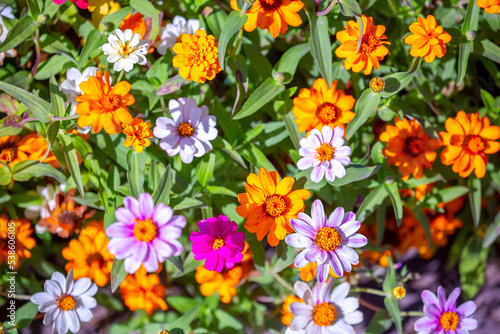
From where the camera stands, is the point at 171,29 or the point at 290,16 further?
the point at 171,29

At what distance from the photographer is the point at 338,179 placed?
1178 millimetres

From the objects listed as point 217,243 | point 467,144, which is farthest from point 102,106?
point 467,144

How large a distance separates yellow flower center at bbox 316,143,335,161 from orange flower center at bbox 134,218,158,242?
0.46 meters

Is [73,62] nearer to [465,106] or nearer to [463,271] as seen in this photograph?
[465,106]

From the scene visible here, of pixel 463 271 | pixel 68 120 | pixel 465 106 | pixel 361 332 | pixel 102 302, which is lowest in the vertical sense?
pixel 361 332

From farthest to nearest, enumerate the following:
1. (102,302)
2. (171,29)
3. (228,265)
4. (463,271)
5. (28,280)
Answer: (463,271), (102,302), (28,280), (171,29), (228,265)

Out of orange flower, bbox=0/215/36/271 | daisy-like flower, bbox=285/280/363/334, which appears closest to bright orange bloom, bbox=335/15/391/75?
daisy-like flower, bbox=285/280/363/334

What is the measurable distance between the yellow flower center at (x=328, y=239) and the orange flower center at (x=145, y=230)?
40 cm

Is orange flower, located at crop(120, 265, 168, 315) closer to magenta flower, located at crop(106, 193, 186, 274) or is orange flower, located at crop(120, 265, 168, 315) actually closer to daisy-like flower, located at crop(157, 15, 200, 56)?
magenta flower, located at crop(106, 193, 186, 274)

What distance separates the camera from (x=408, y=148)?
1294 mm

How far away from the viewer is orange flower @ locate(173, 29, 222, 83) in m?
1.11

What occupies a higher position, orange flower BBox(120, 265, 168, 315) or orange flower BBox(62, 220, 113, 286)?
orange flower BBox(62, 220, 113, 286)

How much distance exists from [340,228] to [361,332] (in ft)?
3.36

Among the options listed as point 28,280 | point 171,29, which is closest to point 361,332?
point 28,280
